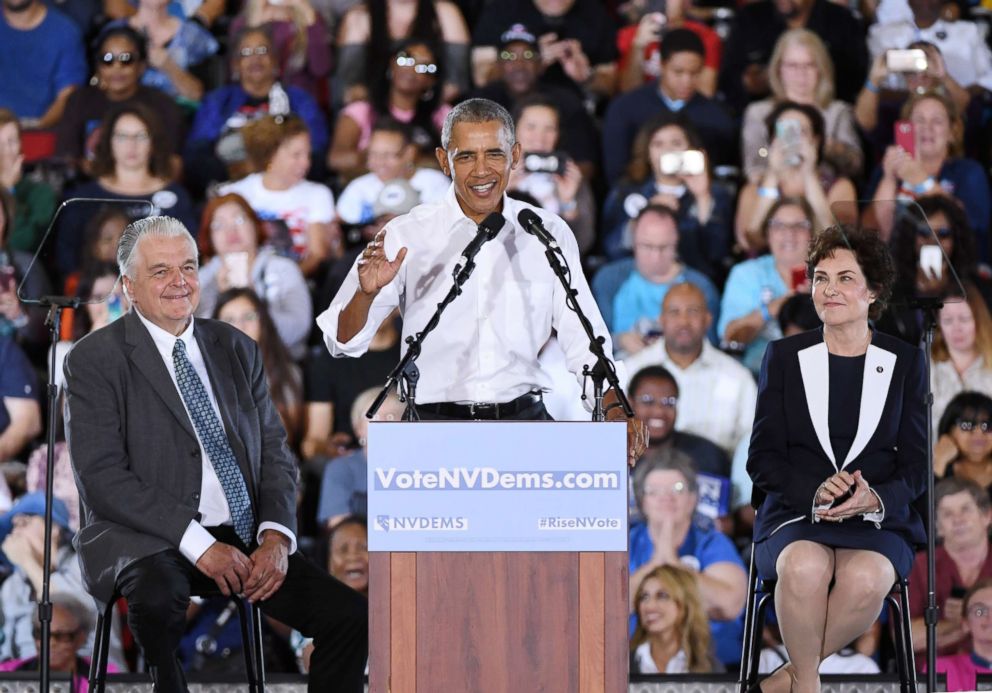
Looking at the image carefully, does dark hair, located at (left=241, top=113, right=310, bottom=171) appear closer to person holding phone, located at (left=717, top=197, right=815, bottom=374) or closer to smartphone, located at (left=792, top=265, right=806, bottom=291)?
person holding phone, located at (left=717, top=197, right=815, bottom=374)

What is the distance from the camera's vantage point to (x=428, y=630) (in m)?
2.34

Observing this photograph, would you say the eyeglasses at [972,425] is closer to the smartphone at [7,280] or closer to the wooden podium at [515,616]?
the wooden podium at [515,616]

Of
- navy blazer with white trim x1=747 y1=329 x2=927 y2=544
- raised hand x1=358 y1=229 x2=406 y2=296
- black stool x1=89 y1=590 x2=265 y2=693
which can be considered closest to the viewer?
raised hand x1=358 y1=229 x2=406 y2=296

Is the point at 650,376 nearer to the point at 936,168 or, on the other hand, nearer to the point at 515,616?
the point at 936,168

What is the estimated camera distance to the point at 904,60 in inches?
198

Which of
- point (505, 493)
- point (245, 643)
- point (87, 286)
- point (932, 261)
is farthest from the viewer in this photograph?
point (87, 286)

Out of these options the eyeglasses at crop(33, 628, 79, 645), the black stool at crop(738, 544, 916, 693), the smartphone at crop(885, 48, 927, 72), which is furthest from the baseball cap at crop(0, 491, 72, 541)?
the smartphone at crop(885, 48, 927, 72)

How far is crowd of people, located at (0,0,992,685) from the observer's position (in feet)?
14.2

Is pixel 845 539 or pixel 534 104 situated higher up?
pixel 534 104

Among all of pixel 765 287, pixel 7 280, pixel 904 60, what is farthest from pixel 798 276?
pixel 7 280

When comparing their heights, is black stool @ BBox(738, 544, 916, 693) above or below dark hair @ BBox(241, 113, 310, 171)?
below

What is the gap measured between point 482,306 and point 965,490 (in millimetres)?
2093

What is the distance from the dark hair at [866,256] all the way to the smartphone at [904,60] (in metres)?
1.95

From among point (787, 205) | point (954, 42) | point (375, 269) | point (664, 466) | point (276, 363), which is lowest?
point (664, 466)
